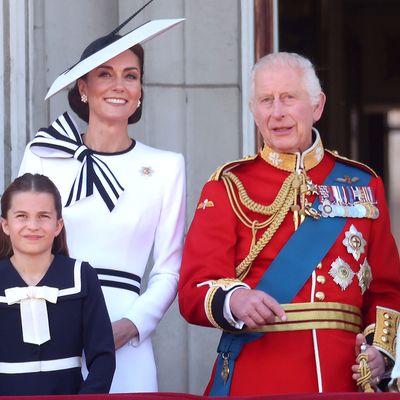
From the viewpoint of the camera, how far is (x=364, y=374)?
4711 mm

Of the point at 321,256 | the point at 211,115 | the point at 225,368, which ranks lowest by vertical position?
the point at 225,368

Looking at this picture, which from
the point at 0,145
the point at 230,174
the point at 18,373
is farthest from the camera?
the point at 0,145

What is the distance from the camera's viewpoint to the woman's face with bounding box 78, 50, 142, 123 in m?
5.21

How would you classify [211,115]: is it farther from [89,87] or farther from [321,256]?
[321,256]

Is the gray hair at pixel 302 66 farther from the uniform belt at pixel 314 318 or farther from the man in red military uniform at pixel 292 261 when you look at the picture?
the uniform belt at pixel 314 318

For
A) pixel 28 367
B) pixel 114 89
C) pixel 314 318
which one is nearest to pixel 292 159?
pixel 314 318

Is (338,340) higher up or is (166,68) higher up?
(166,68)

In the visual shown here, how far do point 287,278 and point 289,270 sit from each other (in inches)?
1.0

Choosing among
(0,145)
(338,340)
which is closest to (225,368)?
(338,340)

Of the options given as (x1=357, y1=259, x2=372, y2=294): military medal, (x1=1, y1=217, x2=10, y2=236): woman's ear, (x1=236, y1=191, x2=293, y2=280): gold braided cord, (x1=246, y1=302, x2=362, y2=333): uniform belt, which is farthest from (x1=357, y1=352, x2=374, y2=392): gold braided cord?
(x1=1, y1=217, x2=10, y2=236): woman's ear

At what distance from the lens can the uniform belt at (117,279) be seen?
16.6 ft

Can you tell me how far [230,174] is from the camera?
5039mm

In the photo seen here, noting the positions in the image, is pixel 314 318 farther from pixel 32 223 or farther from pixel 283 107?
pixel 32 223

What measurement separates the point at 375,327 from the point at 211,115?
1.82 meters
